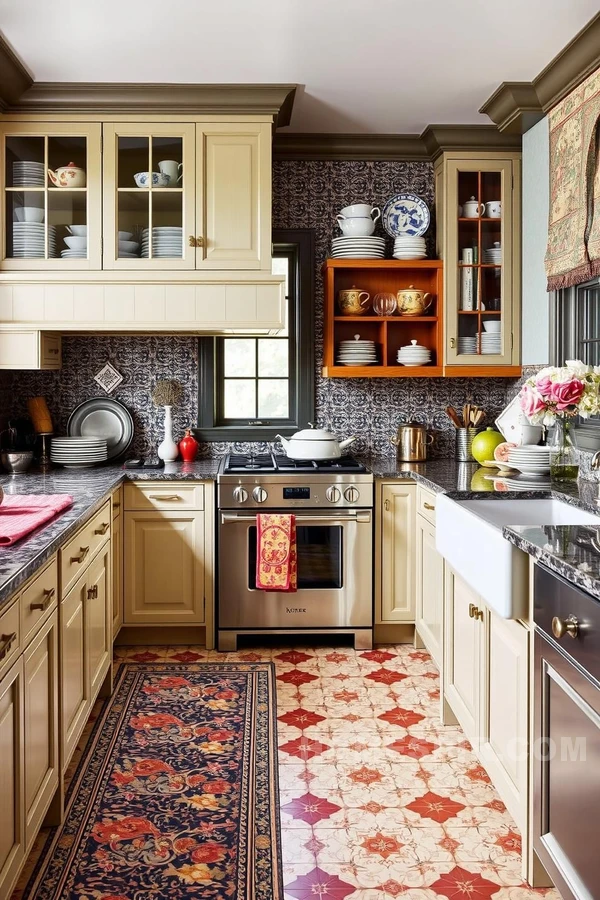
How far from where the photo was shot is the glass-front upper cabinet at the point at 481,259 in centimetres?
402

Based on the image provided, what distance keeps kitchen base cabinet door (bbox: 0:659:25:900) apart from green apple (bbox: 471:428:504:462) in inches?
101

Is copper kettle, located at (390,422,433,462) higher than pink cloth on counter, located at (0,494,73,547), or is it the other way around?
copper kettle, located at (390,422,433,462)

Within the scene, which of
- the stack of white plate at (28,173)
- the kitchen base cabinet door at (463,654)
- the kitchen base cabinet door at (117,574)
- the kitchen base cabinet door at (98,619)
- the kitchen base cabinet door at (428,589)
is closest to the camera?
the kitchen base cabinet door at (463,654)

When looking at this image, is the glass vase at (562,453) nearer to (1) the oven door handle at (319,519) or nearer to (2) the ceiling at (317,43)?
(1) the oven door handle at (319,519)

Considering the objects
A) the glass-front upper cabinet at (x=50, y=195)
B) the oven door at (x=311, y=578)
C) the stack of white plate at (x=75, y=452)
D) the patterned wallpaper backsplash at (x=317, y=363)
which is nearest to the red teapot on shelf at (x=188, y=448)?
the patterned wallpaper backsplash at (x=317, y=363)

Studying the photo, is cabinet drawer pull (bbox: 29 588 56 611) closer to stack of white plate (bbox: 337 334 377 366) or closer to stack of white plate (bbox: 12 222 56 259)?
stack of white plate (bbox: 12 222 56 259)

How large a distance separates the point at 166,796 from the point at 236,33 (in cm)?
275

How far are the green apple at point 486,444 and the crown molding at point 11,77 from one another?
265cm

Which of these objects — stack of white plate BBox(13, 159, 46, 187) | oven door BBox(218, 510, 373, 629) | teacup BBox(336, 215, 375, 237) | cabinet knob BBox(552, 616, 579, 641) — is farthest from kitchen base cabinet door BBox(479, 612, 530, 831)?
stack of white plate BBox(13, 159, 46, 187)

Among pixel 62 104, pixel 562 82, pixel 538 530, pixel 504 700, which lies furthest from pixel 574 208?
pixel 62 104

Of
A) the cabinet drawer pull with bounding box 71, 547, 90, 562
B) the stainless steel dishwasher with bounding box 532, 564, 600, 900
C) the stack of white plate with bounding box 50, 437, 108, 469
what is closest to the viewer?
the stainless steel dishwasher with bounding box 532, 564, 600, 900

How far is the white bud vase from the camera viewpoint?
412 centimetres

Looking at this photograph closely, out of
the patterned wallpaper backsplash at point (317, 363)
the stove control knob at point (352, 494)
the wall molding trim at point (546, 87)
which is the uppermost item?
the wall molding trim at point (546, 87)

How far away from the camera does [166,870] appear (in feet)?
6.85
